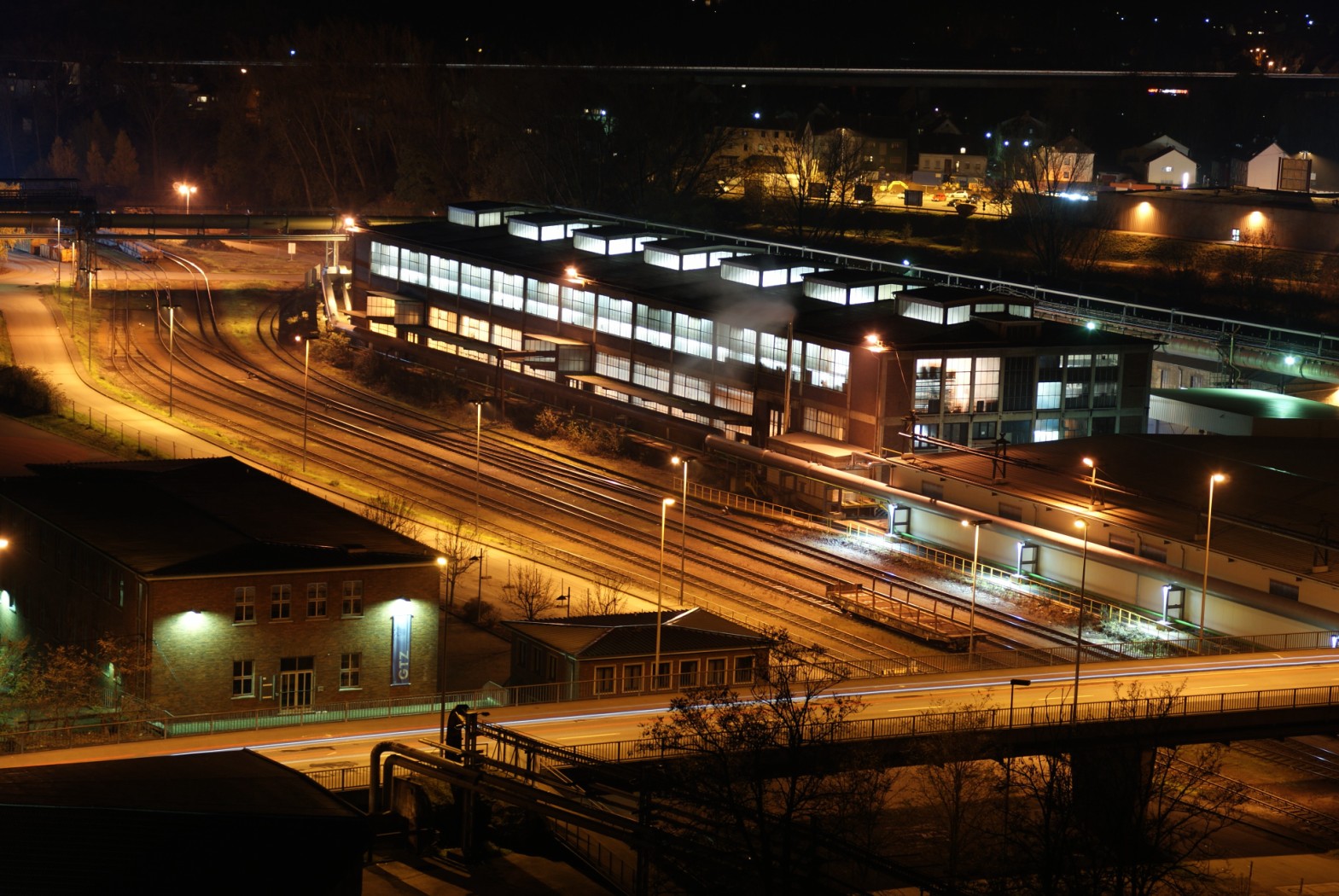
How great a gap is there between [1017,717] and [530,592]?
14.0 m

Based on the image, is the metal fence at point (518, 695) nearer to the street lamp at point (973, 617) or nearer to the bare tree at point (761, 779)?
the street lamp at point (973, 617)

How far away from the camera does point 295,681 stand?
117ft

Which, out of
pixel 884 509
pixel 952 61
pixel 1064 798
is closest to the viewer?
pixel 1064 798

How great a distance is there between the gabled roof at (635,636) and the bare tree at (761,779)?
354 cm

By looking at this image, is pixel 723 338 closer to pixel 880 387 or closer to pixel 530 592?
pixel 880 387

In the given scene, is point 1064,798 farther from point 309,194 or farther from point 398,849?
point 309,194

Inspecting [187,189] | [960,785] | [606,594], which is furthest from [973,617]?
[187,189]

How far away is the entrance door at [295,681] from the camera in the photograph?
35406 millimetres

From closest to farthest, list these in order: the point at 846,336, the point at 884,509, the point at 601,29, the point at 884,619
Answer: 1. the point at 884,619
2. the point at 884,509
3. the point at 846,336
4. the point at 601,29

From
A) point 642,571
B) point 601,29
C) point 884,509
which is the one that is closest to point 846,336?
point 884,509

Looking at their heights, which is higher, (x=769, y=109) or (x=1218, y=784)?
(x=769, y=109)

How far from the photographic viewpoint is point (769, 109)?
396 ft

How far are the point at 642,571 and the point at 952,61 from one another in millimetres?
96784

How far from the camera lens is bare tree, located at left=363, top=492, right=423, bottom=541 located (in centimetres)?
4634
